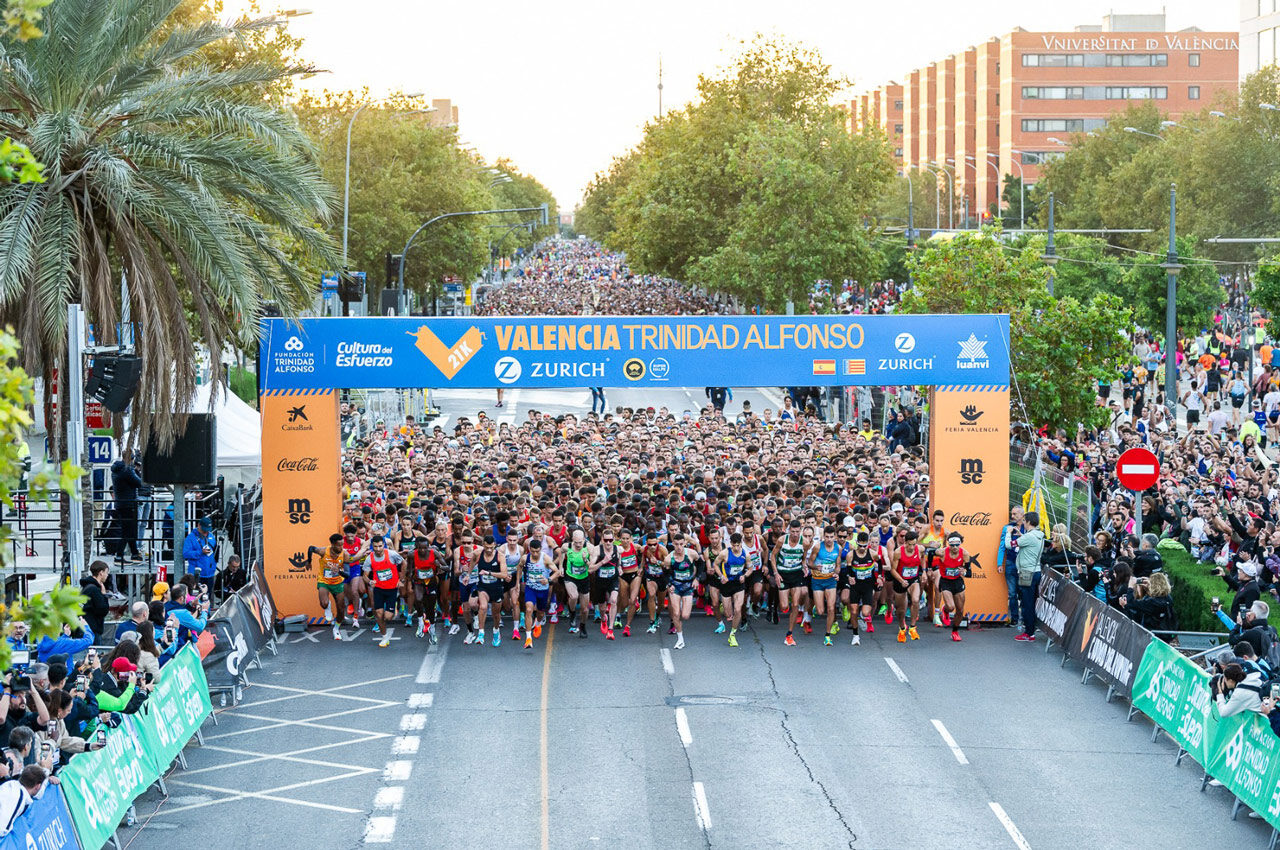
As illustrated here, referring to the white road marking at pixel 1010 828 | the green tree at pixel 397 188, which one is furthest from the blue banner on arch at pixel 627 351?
the green tree at pixel 397 188

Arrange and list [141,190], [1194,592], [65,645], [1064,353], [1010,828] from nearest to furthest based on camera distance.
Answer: [1010,828] < [65,645] < [141,190] < [1194,592] < [1064,353]

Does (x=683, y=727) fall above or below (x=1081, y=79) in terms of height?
below

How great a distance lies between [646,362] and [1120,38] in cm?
10398

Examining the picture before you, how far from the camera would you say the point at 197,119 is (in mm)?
19219

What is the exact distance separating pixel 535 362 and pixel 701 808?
8.95 meters

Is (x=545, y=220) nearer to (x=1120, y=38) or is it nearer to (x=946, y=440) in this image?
(x=946, y=440)

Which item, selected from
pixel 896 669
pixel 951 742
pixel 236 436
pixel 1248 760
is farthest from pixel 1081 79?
pixel 1248 760

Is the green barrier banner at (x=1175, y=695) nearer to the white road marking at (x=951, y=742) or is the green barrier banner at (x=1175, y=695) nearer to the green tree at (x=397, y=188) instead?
the white road marking at (x=951, y=742)

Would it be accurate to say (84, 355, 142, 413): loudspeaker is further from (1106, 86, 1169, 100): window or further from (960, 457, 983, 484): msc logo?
(1106, 86, 1169, 100): window

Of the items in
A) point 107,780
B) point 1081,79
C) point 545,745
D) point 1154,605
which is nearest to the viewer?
point 107,780

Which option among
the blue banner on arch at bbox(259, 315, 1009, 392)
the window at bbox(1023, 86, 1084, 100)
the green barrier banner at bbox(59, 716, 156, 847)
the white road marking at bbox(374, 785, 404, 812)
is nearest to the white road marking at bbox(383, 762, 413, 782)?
the white road marking at bbox(374, 785, 404, 812)

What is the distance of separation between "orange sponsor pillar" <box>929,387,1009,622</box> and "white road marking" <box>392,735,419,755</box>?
8839 mm

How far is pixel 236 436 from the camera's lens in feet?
80.1

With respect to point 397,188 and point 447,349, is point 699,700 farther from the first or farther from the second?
point 397,188
